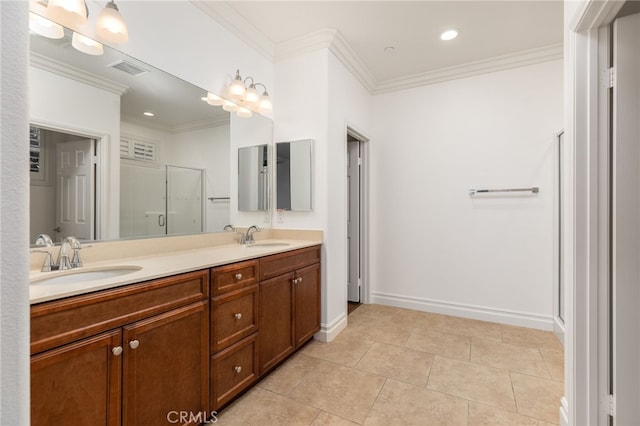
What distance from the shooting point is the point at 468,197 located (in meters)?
3.02

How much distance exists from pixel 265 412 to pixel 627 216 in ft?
6.38

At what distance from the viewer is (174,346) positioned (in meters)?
1.31

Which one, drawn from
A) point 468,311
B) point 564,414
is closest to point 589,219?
point 564,414

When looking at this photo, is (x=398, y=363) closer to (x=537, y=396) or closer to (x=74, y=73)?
(x=537, y=396)

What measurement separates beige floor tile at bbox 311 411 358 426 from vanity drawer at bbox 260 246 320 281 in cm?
83

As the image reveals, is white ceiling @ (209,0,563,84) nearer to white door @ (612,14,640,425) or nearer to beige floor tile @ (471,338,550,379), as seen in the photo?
white door @ (612,14,640,425)

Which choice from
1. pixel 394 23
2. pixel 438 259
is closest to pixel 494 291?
pixel 438 259

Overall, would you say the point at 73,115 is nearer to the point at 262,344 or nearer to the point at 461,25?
the point at 262,344

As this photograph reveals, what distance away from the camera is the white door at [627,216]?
1171 mm

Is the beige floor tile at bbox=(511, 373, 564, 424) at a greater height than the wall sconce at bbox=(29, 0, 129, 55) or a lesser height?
lesser

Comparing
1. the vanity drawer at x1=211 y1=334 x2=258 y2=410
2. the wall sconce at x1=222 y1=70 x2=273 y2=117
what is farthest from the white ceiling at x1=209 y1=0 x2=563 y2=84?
the vanity drawer at x1=211 y1=334 x2=258 y2=410

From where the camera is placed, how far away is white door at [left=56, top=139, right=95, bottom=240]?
1441mm

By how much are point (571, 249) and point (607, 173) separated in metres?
0.36

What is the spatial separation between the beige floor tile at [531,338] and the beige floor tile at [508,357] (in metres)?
0.11
